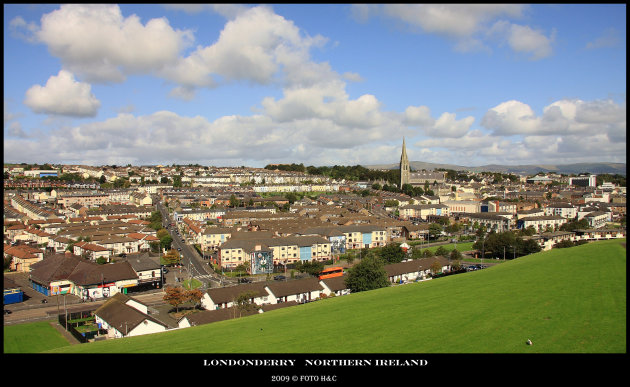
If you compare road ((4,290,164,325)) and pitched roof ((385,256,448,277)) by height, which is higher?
pitched roof ((385,256,448,277))

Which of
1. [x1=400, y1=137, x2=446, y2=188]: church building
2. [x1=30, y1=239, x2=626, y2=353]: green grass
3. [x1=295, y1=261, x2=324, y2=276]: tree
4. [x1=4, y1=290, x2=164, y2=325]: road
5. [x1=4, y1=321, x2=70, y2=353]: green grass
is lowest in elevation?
[x1=4, y1=290, x2=164, y2=325]: road

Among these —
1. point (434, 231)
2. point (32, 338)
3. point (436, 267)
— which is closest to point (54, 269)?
point (32, 338)

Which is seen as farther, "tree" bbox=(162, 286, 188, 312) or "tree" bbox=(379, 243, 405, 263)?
"tree" bbox=(379, 243, 405, 263)

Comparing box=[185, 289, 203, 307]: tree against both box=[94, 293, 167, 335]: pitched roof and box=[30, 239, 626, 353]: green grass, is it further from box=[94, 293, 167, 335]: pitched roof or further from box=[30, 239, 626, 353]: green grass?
box=[30, 239, 626, 353]: green grass

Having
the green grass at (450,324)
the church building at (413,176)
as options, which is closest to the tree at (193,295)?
the green grass at (450,324)

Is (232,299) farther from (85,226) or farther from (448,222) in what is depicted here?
(448,222)

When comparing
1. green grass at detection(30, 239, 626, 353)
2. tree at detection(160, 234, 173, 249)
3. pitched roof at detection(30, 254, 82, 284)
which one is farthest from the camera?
tree at detection(160, 234, 173, 249)
